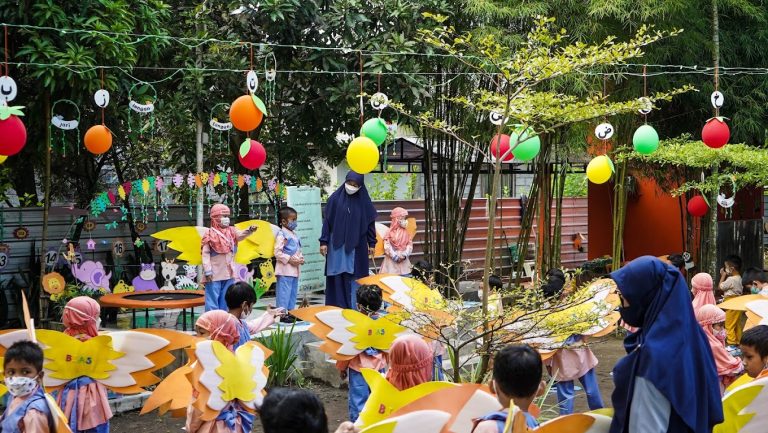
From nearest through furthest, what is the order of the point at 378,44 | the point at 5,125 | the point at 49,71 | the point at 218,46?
the point at 5,125, the point at 49,71, the point at 378,44, the point at 218,46

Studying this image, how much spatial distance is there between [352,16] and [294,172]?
244cm

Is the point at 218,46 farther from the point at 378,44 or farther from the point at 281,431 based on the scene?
the point at 281,431

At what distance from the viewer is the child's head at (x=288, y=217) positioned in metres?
8.94

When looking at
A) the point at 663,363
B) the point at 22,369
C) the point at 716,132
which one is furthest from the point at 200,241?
the point at 663,363

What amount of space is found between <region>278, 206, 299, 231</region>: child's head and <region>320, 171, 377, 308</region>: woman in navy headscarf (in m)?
0.34

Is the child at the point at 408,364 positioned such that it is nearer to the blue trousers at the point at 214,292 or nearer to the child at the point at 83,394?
the child at the point at 83,394

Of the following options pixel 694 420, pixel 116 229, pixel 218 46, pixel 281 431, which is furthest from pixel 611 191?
pixel 281 431

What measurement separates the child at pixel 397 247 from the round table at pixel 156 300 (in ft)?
7.24

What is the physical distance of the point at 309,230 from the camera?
11281 millimetres

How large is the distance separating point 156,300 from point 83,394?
11.9 ft

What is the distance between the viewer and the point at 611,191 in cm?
1370

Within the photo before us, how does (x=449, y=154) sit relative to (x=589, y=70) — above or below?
below

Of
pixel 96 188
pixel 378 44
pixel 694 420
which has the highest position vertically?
pixel 378 44

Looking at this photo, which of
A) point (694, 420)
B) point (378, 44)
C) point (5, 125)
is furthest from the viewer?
point (378, 44)
